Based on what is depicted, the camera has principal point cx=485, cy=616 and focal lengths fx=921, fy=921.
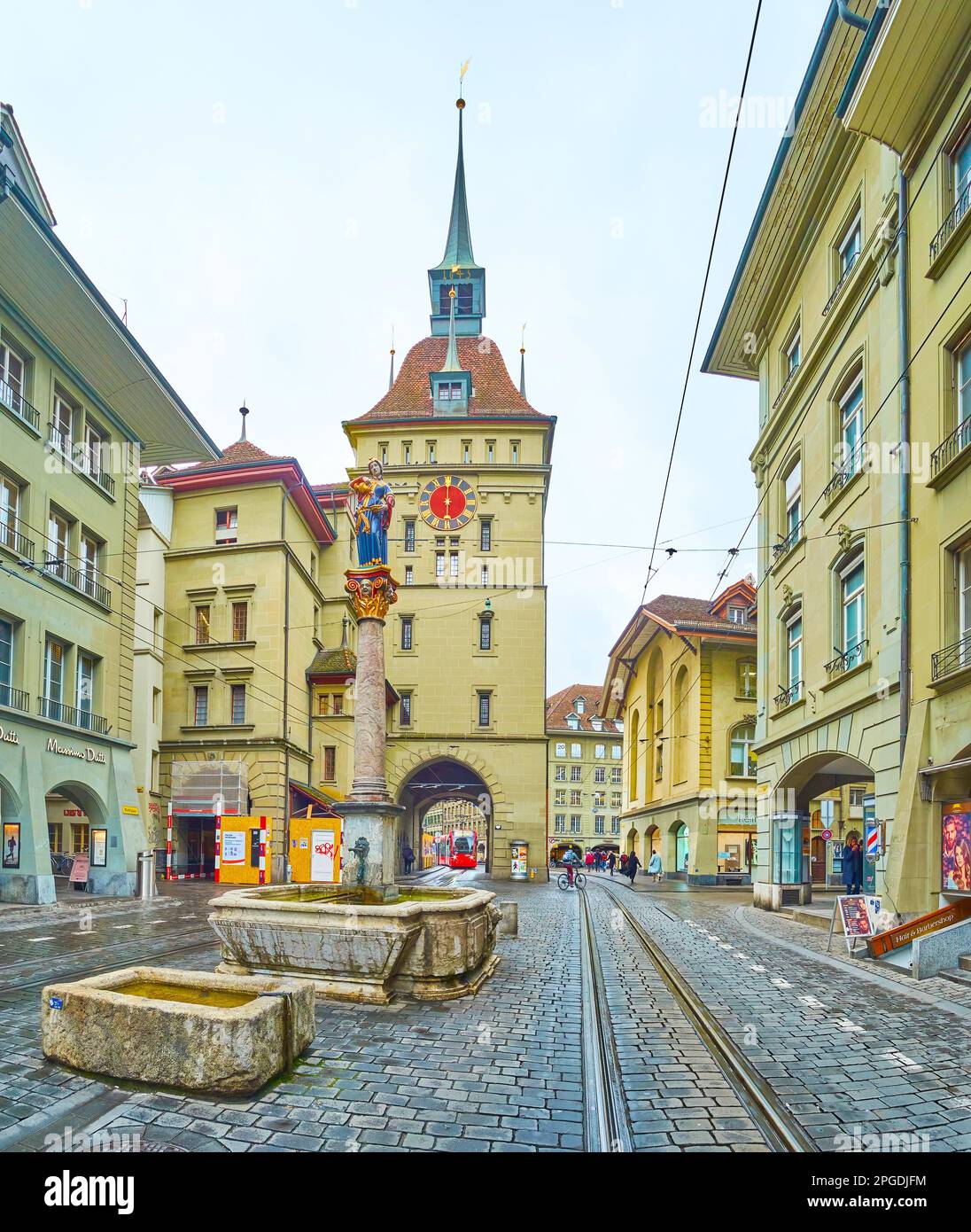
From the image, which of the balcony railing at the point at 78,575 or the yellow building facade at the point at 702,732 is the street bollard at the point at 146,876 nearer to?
the balcony railing at the point at 78,575

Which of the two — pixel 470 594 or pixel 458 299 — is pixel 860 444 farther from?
pixel 458 299

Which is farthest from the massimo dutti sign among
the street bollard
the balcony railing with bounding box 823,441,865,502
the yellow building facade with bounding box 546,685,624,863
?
the yellow building facade with bounding box 546,685,624,863

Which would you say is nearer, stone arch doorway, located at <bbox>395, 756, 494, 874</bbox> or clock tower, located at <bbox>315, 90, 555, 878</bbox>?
clock tower, located at <bbox>315, 90, 555, 878</bbox>

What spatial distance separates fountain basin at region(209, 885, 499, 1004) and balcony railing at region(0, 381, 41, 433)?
17060 millimetres

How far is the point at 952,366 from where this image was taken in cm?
1438

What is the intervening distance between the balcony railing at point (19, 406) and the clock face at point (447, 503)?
24325 mm

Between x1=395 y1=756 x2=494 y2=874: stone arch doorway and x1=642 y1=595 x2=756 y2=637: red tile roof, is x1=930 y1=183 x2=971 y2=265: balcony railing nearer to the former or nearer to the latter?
x1=642 y1=595 x2=756 y2=637: red tile roof

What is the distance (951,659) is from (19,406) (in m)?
21.3

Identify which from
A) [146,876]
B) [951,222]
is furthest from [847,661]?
[146,876]

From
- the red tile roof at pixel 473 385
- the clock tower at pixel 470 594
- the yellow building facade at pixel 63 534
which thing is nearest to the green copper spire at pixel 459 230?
the red tile roof at pixel 473 385

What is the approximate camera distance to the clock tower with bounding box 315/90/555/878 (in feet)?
142

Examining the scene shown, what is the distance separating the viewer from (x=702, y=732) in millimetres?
38156

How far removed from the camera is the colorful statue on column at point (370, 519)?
1430 cm
